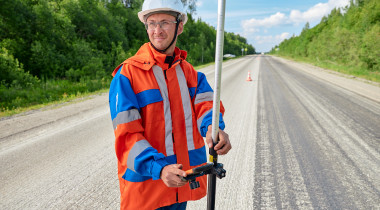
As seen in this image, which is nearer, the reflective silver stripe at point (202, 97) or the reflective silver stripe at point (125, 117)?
the reflective silver stripe at point (125, 117)

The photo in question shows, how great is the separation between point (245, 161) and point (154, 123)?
2697mm

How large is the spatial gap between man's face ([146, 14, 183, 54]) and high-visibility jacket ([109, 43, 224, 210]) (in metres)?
0.06

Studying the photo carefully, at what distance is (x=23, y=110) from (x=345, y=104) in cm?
1044

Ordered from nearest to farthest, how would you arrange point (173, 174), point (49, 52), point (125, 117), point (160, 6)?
point (173, 174), point (125, 117), point (160, 6), point (49, 52)

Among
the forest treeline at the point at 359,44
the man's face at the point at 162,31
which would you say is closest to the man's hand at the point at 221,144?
the man's face at the point at 162,31

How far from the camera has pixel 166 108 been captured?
1366 mm

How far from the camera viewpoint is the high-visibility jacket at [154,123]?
1.20 metres

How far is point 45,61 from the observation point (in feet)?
38.6

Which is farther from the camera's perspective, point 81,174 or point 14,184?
point 81,174

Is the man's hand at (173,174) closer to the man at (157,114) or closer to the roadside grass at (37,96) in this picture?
the man at (157,114)

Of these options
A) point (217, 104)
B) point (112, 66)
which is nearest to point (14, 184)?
point (217, 104)

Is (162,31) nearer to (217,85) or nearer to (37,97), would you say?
(217,85)

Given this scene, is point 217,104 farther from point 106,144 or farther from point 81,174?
point 106,144

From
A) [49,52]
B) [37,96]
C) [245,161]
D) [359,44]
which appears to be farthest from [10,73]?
[359,44]
